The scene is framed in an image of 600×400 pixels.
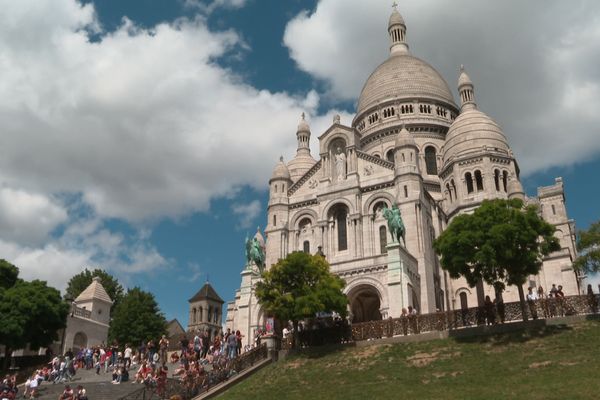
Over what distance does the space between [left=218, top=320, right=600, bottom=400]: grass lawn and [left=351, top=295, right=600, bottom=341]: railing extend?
131 cm

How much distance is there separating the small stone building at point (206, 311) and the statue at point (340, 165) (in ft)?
131

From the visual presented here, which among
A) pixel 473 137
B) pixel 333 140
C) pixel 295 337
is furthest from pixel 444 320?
pixel 473 137

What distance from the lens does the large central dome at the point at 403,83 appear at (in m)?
68.8

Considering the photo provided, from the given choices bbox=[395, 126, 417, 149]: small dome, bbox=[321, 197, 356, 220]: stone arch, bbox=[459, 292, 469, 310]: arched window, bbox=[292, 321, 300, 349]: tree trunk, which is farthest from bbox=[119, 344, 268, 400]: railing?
bbox=[459, 292, 469, 310]: arched window

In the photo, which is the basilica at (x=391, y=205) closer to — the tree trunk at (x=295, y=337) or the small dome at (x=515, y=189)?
the small dome at (x=515, y=189)

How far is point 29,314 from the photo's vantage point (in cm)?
3853

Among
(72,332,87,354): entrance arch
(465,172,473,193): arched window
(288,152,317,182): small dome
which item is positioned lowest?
(72,332,87,354): entrance arch

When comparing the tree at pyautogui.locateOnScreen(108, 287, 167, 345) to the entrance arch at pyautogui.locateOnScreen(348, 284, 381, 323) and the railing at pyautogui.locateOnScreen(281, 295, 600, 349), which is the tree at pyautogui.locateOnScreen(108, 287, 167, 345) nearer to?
the entrance arch at pyautogui.locateOnScreen(348, 284, 381, 323)

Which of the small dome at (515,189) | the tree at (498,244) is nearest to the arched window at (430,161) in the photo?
the small dome at (515,189)

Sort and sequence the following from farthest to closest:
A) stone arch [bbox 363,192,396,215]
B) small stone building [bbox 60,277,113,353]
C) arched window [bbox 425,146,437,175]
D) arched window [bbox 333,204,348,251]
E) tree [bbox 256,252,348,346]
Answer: arched window [bbox 425,146,437,175], small stone building [bbox 60,277,113,353], arched window [bbox 333,204,348,251], stone arch [bbox 363,192,396,215], tree [bbox 256,252,348,346]

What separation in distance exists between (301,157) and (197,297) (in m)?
30.4

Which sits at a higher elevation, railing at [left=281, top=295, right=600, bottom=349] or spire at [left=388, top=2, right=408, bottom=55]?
spire at [left=388, top=2, right=408, bottom=55]

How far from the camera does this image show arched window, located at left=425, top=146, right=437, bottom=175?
6303cm

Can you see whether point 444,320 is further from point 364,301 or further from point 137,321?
point 137,321
